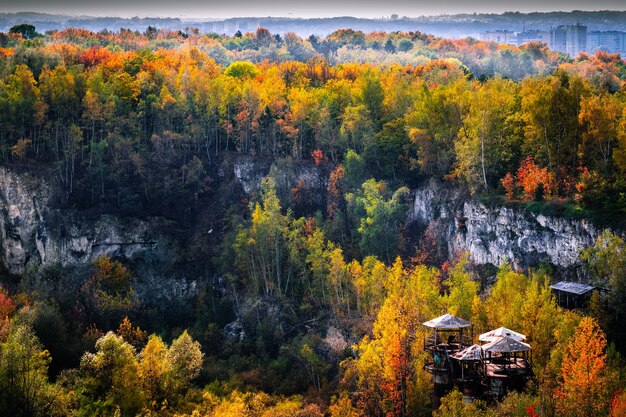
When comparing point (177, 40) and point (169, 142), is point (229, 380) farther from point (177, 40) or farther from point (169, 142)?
point (177, 40)

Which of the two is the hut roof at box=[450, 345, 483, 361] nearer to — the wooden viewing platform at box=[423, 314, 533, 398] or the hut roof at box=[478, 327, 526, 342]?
the wooden viewing platform at box=[423, 314, 533, 398]

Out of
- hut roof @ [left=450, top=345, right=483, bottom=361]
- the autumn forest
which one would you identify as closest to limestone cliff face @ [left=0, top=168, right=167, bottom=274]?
the autumn forest

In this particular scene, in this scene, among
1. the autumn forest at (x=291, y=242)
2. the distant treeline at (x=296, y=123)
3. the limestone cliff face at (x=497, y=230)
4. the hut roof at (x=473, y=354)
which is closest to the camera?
the hut roof at (x=473, y=354)

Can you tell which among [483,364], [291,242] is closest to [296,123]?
[291,242]

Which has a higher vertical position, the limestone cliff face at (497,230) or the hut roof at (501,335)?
the limestone cliff face at (497,230)

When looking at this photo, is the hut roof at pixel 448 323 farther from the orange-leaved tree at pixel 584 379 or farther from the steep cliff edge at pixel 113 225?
the steep cliff edge at pixel 113 225

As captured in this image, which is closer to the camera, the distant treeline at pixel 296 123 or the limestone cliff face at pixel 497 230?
the limestone cliff face at pixel 497 230

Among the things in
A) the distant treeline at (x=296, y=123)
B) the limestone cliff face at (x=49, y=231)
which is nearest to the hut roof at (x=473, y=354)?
the distant treeline at (x=296, y=123)
